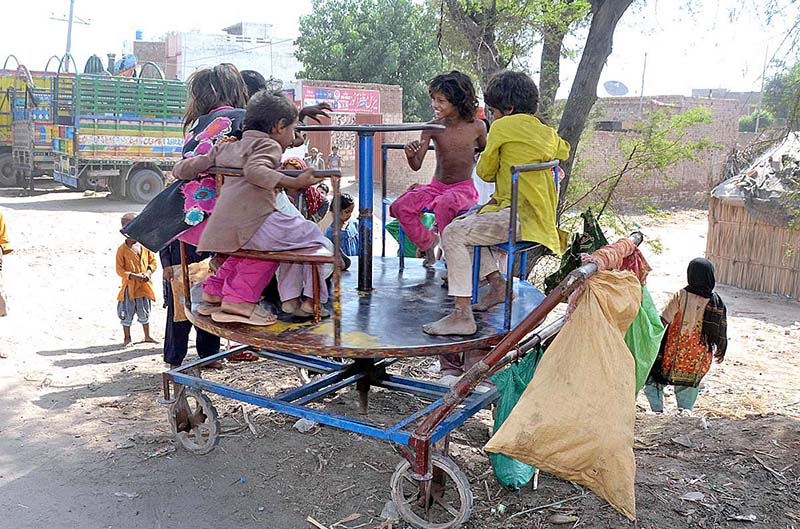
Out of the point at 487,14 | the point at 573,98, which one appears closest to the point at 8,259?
the point at 487,14

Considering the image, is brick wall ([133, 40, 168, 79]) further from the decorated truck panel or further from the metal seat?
the metal seat

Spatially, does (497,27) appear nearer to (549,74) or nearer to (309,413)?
(549,74)

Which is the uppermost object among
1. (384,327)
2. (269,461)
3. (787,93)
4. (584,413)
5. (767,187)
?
(787,93)

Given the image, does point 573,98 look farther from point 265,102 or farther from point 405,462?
point 405,462

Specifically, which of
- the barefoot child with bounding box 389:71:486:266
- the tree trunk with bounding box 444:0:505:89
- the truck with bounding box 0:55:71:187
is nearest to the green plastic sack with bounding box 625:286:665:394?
the barefoot child with bounding box 389:71:486:266

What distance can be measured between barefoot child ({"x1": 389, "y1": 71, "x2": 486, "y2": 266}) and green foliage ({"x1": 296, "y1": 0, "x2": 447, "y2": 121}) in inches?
899

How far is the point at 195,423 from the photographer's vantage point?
3.99 m

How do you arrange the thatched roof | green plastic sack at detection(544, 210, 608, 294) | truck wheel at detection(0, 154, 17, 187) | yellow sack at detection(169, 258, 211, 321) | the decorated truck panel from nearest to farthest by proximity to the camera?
yellow sack at detection(169, 258, 211, 321) < green plastic sack at detection(544, 210, 608, 294) < the thatched roof < the decorated truck panel < truck wheel at detection(0, 154, 17, 187)

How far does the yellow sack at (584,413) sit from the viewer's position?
2.76m

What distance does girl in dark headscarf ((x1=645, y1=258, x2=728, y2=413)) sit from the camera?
4867 millimetres

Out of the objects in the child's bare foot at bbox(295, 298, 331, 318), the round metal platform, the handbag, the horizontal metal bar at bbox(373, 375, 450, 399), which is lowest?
the horizontal metal bar at bbox(373, 375, 450, 399)

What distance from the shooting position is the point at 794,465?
3840mm

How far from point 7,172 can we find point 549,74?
1581 centimetres

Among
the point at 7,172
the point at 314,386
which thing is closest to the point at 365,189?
the point at 314,386
